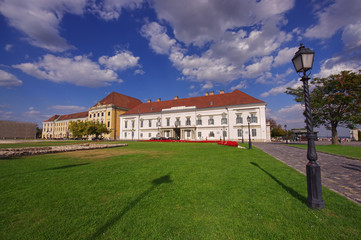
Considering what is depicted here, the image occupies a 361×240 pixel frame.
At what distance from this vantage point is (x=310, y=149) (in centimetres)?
387

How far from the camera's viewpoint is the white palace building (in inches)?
1452

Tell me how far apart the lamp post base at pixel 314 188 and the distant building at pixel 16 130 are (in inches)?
4640

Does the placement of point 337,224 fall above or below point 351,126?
below

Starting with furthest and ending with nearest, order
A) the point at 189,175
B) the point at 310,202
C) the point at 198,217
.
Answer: the point at 189,175 < the point at 310,202 < the point at 198,217

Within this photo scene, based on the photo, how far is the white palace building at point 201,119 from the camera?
36875mm

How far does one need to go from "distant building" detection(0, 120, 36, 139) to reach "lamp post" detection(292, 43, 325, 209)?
118 m

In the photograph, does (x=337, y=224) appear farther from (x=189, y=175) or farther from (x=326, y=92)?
(x=326, y=92)

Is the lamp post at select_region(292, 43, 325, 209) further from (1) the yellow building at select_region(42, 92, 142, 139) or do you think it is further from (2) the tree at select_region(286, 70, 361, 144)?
(1) the yellow building at select_region(42, 92, 142, 139)

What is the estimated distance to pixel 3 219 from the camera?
9.28 feet

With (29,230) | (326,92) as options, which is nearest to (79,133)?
(29,230)

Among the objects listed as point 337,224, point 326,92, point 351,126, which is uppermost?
point 326,92

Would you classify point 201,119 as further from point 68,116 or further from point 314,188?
point 68,116

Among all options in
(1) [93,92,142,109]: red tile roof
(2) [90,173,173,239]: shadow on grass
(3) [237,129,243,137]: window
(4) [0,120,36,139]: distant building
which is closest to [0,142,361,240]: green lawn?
(2) [90,173,173,239]: shadow on grass

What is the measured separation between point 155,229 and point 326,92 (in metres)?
30.7
